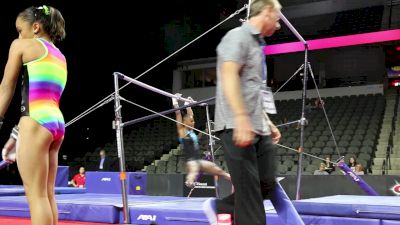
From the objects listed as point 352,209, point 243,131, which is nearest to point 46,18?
point 243,131

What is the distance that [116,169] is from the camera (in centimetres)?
966

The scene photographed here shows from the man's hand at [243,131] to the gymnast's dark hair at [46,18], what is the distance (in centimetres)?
102

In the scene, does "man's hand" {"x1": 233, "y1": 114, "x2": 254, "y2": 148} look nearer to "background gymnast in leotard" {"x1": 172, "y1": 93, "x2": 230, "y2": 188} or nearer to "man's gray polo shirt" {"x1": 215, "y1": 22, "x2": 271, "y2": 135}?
"man's gray polo shirt" {"x1": 215, "y1": 22, "x2": 271, "y2": 135}

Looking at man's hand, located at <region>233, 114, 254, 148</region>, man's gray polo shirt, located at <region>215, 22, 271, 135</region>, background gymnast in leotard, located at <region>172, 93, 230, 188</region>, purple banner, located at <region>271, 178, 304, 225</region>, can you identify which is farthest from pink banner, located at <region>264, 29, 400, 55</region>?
man's hand, located at <region>233, 114, 254, 148</region>

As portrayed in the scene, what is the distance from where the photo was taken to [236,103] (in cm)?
165

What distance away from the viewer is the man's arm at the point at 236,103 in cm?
161

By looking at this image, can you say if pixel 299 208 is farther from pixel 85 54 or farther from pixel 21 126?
pixel 85 54

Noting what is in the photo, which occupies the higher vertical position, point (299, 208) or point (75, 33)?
point (75, 33)

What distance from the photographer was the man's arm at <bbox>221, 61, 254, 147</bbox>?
5.29 feet

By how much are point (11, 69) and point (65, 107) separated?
897 cm

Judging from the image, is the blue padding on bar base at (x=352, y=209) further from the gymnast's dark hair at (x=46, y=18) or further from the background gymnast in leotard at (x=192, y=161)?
the gymnast's dark hair at (x=46, y=18)

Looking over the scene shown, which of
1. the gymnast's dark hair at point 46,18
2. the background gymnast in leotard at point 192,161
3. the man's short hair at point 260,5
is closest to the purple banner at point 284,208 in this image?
the man's short hair at point 260,5

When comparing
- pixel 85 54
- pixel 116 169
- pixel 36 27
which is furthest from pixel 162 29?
pixel 36 27

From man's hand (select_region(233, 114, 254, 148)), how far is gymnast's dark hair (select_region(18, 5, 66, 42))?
1.02 metres
